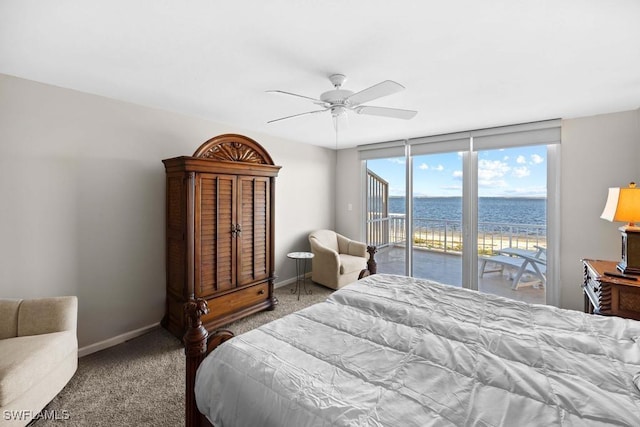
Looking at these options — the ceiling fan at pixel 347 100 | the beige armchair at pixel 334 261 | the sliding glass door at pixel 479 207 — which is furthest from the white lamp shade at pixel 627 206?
the beige armchair at pixel 334 261

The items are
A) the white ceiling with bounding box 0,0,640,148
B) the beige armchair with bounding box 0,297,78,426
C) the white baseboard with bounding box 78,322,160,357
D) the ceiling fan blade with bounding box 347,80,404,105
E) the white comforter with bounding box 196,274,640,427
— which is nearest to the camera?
the white comforter with bounding box 196,274,640,427

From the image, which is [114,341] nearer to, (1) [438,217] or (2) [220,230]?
(2) [220,230]

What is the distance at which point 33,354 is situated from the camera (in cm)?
165

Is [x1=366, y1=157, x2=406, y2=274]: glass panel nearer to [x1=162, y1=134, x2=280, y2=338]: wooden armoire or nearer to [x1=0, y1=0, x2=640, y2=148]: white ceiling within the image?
[x1=0, y1=0, x2=640, y2=148]: white ceiling

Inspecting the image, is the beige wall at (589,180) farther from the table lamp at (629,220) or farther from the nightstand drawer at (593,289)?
the table lamp at (629,220)

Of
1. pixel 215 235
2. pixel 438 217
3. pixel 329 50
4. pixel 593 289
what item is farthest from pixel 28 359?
pixel 438 217

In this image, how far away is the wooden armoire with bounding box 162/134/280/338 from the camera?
2652mm

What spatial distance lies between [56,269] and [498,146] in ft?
16.1

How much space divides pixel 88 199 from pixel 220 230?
1166 millimetres

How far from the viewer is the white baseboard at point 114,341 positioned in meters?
2.47

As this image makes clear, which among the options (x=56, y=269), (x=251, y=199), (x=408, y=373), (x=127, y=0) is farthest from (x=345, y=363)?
(x=56, y=269)

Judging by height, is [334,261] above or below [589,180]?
below

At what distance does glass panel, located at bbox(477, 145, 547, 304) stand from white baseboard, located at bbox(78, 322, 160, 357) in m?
4.19

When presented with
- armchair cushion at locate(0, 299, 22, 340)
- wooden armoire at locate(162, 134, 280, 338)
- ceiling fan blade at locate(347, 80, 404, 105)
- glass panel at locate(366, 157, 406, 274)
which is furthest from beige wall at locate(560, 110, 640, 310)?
armchair cushion at locate(0, 299, 22, 340)
